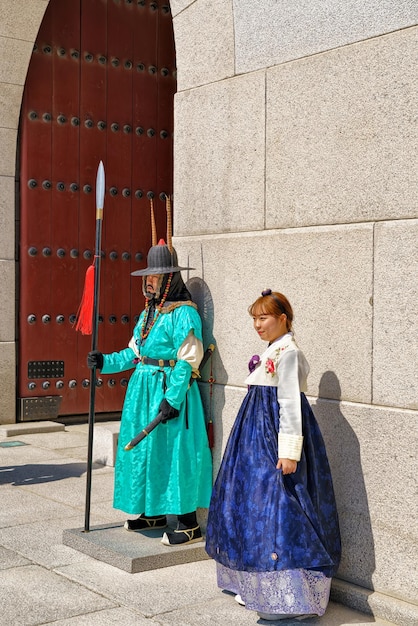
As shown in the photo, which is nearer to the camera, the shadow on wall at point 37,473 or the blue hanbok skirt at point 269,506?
the blue hanbok skirt at point 269,506

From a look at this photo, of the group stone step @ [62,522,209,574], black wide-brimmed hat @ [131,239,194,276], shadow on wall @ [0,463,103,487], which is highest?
black wide-brimmed hat @ [131,239,194,276]

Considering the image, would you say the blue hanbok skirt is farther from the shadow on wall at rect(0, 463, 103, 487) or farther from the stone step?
the shadow on wall at rect(0, 463, 103, 487)

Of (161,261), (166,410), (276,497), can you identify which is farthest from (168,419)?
(276,497)

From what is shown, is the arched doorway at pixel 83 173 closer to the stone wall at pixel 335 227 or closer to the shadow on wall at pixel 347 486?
the stone wall at pixel 335 227

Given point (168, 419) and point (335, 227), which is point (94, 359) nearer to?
point (168, 419)

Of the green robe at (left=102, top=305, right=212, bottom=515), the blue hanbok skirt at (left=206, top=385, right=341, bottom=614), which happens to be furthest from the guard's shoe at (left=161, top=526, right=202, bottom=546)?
the blue hanbok skirt at (left=206, top=385, right=341, bottom=614)

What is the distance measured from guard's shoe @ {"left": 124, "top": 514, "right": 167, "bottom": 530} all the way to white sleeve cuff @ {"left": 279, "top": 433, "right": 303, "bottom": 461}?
147cm

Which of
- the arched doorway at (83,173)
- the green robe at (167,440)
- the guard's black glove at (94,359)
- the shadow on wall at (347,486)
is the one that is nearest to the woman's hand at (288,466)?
the shadow on wall at (347,486)

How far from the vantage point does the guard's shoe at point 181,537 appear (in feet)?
16.8

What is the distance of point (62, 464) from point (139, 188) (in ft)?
11.6

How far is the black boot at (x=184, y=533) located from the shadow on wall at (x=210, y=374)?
1.00 ft

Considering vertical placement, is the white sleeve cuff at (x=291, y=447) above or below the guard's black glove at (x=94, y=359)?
below

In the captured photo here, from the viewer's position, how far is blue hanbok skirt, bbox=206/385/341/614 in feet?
13.7

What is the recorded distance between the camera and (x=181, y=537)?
5.16m
